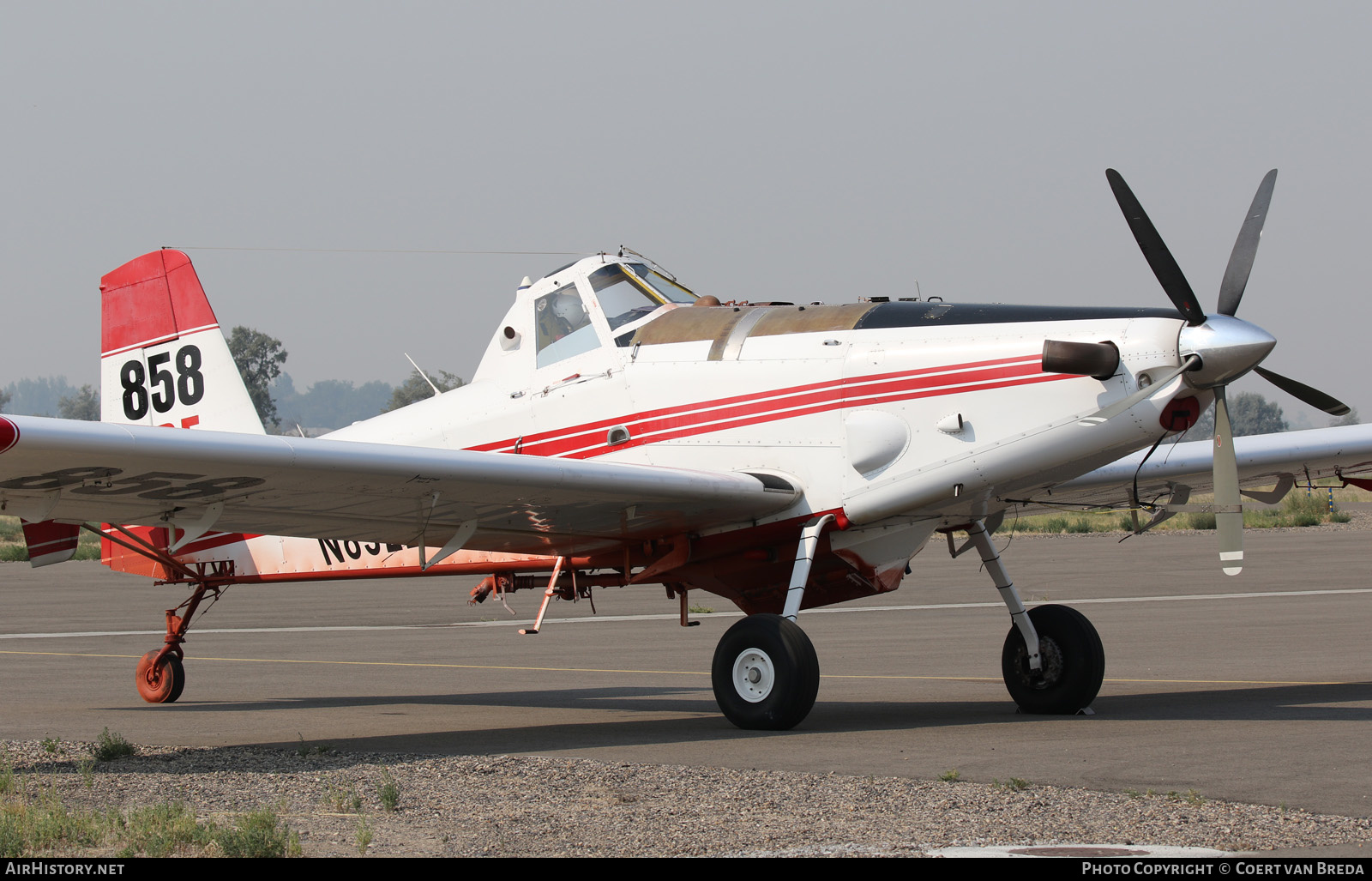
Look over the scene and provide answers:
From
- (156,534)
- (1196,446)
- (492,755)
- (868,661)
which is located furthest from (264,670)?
(1196,446)

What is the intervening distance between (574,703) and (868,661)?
3.95 metres

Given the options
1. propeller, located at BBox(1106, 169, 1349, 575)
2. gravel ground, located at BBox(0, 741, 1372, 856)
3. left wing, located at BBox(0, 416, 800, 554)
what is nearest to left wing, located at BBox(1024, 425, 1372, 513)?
propeller, located at BBox(1106, 169, 1349, 575)

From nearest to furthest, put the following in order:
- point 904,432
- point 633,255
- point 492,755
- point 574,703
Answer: point 492,755, point 904,432, point 633,255, point 574,703

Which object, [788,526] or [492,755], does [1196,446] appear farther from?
[492,755]

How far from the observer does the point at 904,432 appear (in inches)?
360

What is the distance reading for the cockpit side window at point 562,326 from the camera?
10.6m

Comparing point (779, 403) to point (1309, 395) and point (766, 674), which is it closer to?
point (766, 674)

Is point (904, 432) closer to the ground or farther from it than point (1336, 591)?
farther from it

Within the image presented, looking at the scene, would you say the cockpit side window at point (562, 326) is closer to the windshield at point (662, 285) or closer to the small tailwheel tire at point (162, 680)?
the windshield at point (662, 285)

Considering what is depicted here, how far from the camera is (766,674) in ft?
29.8

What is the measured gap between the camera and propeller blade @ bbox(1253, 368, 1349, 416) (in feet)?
30.8

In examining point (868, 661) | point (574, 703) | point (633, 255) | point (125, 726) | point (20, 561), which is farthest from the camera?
point (20, 561)

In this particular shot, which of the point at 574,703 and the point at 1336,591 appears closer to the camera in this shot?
the point at 574,703

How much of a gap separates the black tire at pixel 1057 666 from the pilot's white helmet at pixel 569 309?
164 inches
